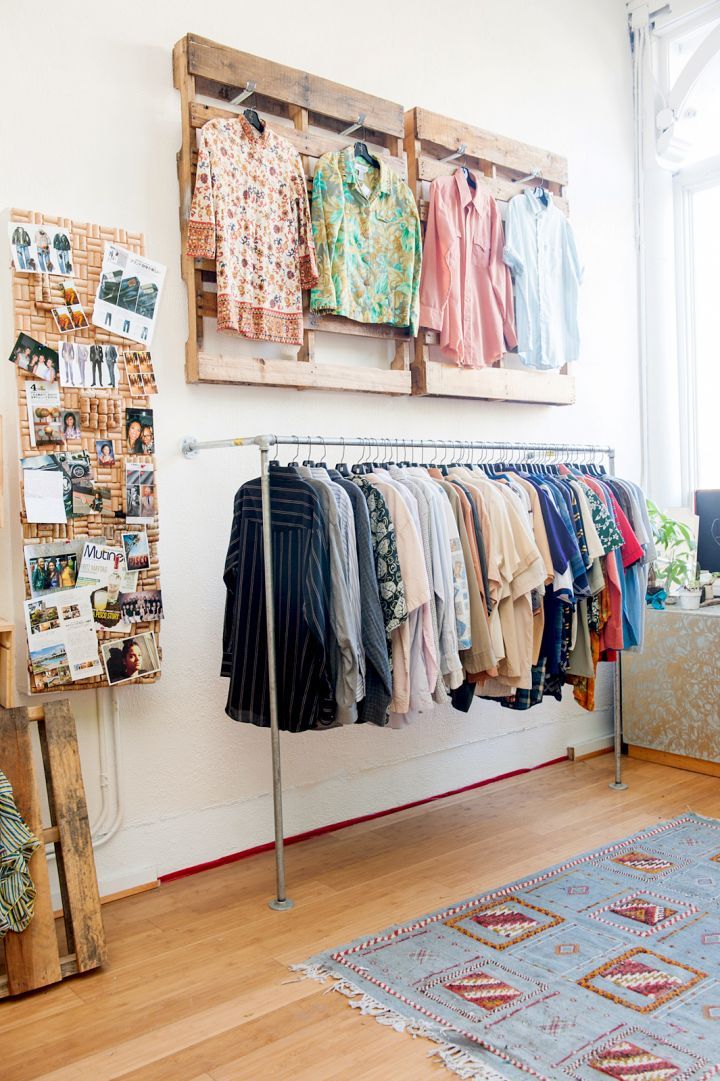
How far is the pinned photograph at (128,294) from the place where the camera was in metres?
2.67

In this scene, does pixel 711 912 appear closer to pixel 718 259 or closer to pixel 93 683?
pixel 93 683

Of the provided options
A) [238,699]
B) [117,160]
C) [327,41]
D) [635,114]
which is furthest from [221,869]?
[635,114]

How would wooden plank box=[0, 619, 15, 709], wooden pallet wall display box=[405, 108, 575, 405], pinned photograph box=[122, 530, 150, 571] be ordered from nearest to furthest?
1. wooden plank box=[0, 619, 15, 709]
2. pinned photograph box=[122, 530, 150, 571]
3. wooden pallet wall display box=[405, 108, 575, 405]

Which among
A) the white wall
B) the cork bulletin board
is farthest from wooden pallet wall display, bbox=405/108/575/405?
the cork bulletin board

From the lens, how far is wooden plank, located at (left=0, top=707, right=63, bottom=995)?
2.19 meters

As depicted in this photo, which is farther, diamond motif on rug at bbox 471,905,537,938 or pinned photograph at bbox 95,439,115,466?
pinned photograph at bbox 95,439,115,466

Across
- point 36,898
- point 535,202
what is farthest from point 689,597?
→ point 36,898

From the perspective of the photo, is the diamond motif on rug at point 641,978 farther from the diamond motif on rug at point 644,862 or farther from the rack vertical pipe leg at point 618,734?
the rack vertical pipe leg at point 618,734

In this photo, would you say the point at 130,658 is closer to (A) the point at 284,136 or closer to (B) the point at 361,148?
(A) the point at 284,136

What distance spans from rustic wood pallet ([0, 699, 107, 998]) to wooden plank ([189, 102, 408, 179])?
1778 mm

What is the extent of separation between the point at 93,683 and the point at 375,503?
962 mm

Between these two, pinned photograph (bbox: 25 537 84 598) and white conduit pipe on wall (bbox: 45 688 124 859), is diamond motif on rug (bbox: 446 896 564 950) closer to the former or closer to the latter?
white conduit pipe on wall (bbox: 45 688 124 859)

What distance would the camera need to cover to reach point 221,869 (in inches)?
116

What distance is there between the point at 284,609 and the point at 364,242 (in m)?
1.43
